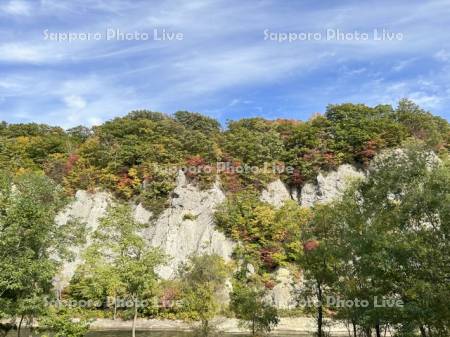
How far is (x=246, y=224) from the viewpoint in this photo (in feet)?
156

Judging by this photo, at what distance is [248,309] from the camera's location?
83.1ft

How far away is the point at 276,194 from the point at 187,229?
42.8ft

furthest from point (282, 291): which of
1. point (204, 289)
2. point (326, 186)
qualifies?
point (326, 186)

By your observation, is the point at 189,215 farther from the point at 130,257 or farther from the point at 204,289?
the point at 130,257

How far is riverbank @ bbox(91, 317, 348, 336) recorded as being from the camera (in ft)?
118

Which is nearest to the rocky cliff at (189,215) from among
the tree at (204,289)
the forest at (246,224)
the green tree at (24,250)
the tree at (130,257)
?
the forest at (246,224)

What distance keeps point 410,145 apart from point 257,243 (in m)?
31.4

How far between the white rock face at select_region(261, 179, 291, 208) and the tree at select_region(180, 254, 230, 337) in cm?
1467

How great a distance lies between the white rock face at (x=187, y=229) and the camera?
4622 centimetres

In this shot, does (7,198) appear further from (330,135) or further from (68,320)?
(330,135)

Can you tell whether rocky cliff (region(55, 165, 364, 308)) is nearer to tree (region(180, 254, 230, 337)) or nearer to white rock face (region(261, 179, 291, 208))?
white rock face (region(261, 179, 291, 208))

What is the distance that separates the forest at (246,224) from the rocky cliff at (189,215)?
3.91 feet

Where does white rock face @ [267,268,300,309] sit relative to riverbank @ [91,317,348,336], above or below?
above

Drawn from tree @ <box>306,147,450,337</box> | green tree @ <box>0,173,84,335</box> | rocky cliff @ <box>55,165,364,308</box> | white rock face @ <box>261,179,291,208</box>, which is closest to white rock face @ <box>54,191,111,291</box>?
rocky cliff @ <box>55,165,364,308</box>
